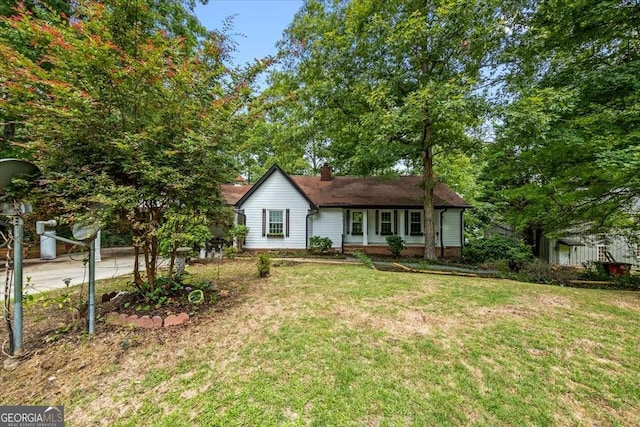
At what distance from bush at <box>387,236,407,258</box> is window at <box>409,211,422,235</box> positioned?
1.62 m

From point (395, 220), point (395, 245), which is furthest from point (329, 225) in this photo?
point (395, 220)

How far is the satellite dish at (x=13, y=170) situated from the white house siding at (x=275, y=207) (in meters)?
10.4

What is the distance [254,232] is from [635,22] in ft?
51.1

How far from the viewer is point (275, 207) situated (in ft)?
45.9

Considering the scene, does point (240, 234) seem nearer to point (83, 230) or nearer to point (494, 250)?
point (83, 230)

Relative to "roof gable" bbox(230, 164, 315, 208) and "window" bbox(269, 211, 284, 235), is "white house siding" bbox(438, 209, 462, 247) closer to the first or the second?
"roof gable" bbox(230, 164, 315, 208)

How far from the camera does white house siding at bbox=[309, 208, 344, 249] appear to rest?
1438cm

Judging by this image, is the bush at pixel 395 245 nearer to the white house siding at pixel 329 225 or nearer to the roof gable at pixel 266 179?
the white house siding at pixel 329 225

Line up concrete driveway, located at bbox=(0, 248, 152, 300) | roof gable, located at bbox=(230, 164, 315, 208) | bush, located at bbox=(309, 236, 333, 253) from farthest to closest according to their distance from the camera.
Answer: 1. roof gable, located at bbox=(230, 164, 315, 208)
2. bush, located at bbox=(309, 236, 333, 253)
3. concrete driveway, located at bbox=(0, 248, 152, 300)

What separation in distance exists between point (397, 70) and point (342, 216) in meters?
7.46

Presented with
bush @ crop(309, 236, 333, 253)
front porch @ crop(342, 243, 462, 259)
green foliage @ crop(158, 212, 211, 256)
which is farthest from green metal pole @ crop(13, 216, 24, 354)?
front porch @ crop(342, 243, 462, 259)

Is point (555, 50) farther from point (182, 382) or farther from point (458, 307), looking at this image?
point (182, 382)

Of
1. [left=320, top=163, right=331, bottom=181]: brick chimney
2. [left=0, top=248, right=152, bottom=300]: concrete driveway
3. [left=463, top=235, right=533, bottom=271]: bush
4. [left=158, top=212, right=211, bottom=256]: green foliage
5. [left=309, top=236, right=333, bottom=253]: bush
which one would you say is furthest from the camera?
[left=320, top=163, right=331, bottom=181]: brick chimney

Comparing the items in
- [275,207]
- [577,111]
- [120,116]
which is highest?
[577,111]
